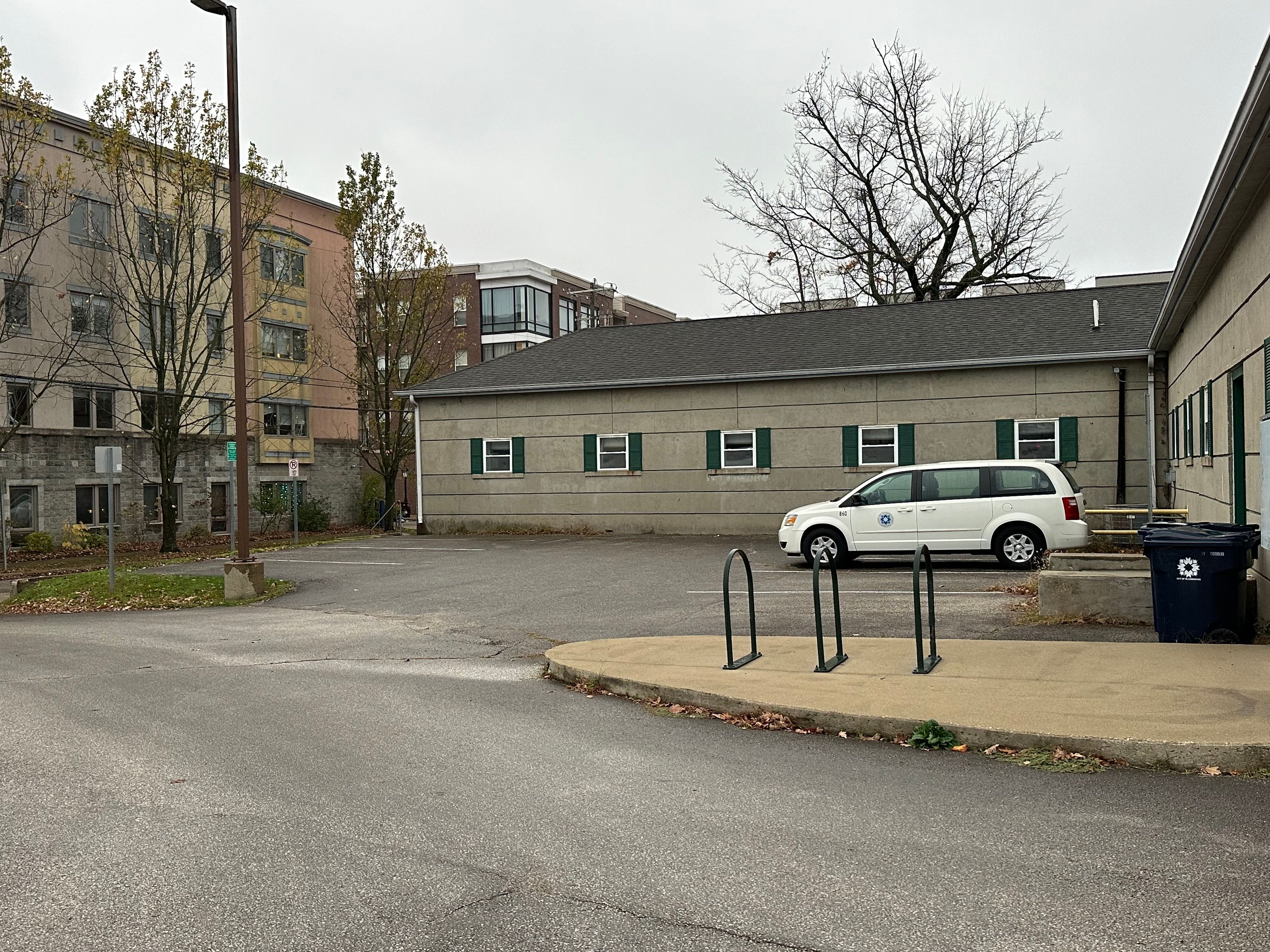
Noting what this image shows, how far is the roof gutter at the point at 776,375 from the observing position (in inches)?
950

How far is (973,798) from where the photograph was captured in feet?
18.8

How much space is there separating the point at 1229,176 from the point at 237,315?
1478cm

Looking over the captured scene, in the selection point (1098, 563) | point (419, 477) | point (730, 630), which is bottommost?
point (730, 630)

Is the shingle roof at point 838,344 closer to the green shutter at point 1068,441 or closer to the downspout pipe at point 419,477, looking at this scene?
the downspout pipe at point 419,477

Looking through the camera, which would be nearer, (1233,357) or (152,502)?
(1233,357)

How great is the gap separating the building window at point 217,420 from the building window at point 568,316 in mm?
29057

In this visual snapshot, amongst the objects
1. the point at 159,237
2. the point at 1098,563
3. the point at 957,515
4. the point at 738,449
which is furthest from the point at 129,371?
the point at 1098,563

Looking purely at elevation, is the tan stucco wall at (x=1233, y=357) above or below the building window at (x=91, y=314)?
below

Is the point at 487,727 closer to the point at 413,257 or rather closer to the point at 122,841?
the point at 122,841

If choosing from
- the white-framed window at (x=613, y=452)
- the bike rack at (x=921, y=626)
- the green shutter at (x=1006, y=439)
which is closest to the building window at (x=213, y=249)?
the white-framed window at (x=613, y=452)

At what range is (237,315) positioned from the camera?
60.0 ft

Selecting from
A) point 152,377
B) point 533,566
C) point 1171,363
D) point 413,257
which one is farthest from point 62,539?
point 1171,363

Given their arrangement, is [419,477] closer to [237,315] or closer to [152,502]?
[237,315]

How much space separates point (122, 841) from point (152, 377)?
3882 cm
